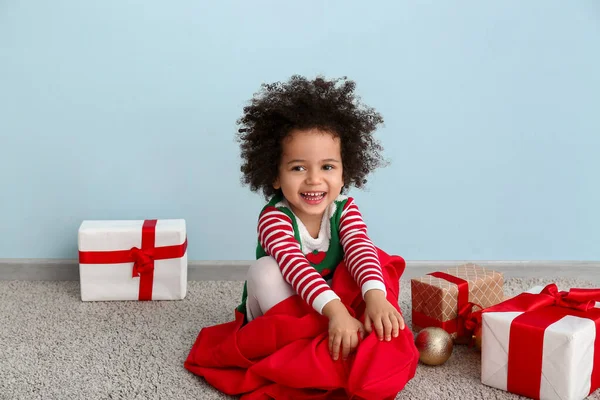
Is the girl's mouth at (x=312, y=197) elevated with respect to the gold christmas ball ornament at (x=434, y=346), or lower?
elevated

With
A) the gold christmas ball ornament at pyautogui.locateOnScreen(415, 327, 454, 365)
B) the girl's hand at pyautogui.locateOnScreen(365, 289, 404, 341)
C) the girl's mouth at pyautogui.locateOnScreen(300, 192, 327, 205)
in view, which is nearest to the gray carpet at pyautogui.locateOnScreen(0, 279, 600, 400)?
the gold christmas ball ornament at pyautogui.locateOnScreen(415, 327, 454, 365)

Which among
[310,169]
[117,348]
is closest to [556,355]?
[310,169]

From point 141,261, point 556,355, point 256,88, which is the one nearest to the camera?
point 556,355

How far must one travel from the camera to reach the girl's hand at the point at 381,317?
1.19 metres

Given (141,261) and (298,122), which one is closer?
(298,122)

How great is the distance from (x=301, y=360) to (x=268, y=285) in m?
0.18

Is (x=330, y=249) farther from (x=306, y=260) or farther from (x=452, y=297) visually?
(x=452, y=297)

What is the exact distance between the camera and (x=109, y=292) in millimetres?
1714

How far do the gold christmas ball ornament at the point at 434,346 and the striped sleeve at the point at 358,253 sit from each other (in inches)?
5.3

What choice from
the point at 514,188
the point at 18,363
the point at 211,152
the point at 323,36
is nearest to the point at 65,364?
the point at 18,363

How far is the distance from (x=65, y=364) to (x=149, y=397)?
0.23 meters

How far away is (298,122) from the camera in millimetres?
1313

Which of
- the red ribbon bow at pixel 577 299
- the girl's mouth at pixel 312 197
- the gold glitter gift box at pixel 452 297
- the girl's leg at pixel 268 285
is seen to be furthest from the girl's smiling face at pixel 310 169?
the red ribbon bow at pixel 577 299

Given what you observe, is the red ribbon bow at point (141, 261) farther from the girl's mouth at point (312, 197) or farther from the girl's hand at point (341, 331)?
the girl's hand at point (341, 331)
